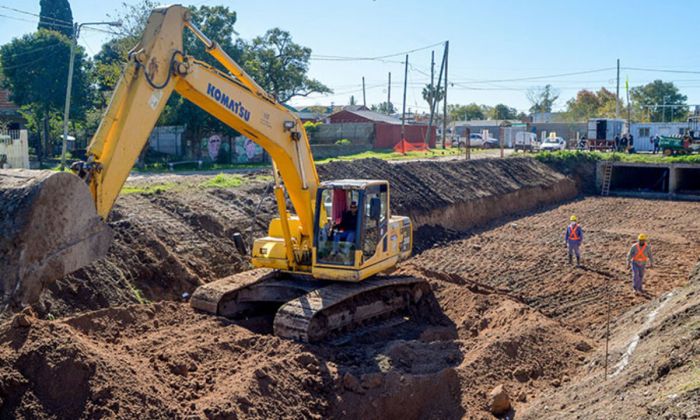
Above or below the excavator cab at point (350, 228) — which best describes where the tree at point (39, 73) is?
above

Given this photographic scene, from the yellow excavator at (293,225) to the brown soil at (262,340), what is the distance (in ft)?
1.35

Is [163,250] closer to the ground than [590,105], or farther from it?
closer to the ground

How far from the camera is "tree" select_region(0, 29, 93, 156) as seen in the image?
32625 mm

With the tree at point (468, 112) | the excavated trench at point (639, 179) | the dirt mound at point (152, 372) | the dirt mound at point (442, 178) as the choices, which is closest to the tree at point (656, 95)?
the tree at point (468, 112)

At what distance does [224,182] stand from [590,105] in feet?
259

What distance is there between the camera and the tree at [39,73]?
32.6 metres

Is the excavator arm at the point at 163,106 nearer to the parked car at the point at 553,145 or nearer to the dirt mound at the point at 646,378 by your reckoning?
the dirt mound at the point at 646,378

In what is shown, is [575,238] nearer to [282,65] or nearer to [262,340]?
[262,340]

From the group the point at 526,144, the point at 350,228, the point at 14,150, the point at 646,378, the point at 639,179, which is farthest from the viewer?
the point at 526,144

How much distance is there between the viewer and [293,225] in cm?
1234

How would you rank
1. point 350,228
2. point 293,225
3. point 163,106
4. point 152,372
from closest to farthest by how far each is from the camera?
point 152,372 < point 163,106 < point 350,228 < point 293,225

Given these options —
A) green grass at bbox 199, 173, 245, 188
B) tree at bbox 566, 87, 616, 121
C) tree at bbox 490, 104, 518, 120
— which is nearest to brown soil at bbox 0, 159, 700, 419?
green grass at bbox 199, 173, 245, 188

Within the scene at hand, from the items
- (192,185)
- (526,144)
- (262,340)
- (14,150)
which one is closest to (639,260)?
(262,340)

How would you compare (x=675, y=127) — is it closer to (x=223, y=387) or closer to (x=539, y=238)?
(x=539, y=238)
